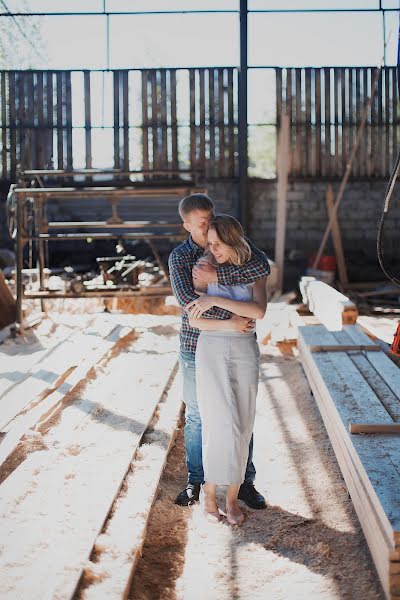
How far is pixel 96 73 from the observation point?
15.1m

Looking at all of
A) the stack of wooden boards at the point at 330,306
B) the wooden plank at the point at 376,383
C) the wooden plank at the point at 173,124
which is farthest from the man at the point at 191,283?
the wooden plank at the point at 173,124

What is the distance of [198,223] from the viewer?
3611 mm

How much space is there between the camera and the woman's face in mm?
3436

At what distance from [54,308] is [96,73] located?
6.11 metres

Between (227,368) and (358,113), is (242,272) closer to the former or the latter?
(227,368)

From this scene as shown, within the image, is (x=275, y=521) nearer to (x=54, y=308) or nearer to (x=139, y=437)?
(x=139, y=437)

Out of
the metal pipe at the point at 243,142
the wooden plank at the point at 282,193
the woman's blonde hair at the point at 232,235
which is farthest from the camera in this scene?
the metal pipe at the point at 243,142

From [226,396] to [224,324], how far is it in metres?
0.33

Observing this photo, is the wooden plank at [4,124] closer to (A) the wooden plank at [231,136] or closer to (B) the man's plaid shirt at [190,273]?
(A) the wooden plank at [231,136]

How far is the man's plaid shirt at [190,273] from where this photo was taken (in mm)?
3529

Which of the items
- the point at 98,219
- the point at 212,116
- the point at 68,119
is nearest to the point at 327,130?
the point at 212,116

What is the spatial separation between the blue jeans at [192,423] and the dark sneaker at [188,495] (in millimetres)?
40

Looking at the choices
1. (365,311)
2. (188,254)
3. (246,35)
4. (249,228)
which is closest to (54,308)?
(365,311)

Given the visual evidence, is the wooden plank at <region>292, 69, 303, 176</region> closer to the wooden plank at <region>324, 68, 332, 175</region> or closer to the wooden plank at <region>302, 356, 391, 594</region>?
the wooden plank at <region>324, 68, 332, 175</region>
